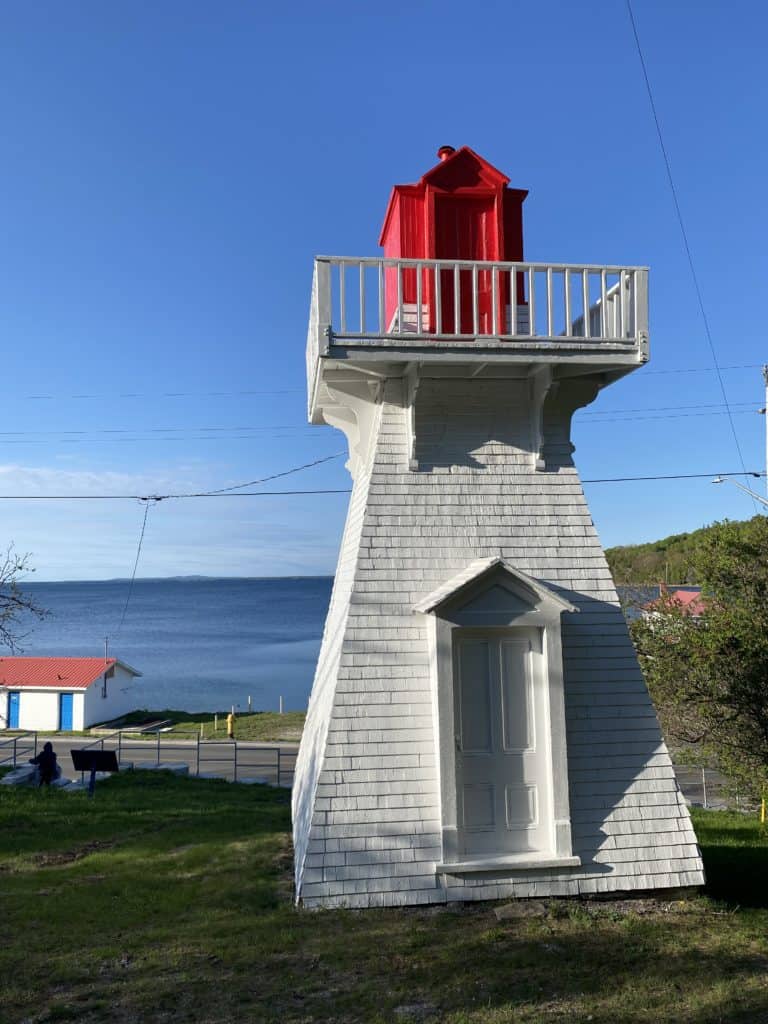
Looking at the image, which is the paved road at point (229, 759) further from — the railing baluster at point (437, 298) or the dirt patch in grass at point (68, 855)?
the railing baluster at point (437, 298)

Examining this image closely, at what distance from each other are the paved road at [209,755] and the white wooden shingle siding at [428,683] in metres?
14.1

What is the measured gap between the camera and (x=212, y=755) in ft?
83.4

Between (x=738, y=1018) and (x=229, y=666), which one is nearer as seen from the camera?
(x=738, y=1018)

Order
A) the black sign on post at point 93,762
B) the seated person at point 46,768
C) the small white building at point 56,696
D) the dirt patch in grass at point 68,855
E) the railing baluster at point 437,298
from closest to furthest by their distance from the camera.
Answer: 1. the railing baluster at point 437,298
2. the dirt patch in grass at point 68,855
3. the black sign on post at point 93,762
4. the seated person at point 46,768
5. the small white building at point 56,696

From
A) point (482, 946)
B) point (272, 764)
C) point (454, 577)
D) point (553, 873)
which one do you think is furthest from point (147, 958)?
point (272, 764)

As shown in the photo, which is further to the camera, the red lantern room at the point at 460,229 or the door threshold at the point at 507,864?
the red lantern room at the point at 460,229

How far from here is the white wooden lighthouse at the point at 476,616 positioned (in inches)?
279

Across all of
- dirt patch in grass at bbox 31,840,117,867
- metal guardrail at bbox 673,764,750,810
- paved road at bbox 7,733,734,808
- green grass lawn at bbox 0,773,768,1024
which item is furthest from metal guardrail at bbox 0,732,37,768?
metal guardrail at bbox 673,764,750,810

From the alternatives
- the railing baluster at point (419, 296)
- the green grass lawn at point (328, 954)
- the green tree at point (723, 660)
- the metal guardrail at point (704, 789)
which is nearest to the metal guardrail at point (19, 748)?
the green grass lawn at point (328, 954)

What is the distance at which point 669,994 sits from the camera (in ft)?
17.9

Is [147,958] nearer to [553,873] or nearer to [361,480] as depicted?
[553,873]

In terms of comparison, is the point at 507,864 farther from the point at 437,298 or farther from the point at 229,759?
the point at 229,759

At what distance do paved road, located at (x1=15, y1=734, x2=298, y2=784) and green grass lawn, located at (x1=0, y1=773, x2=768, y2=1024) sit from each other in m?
13.2

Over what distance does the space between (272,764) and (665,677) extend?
14.3 metres
